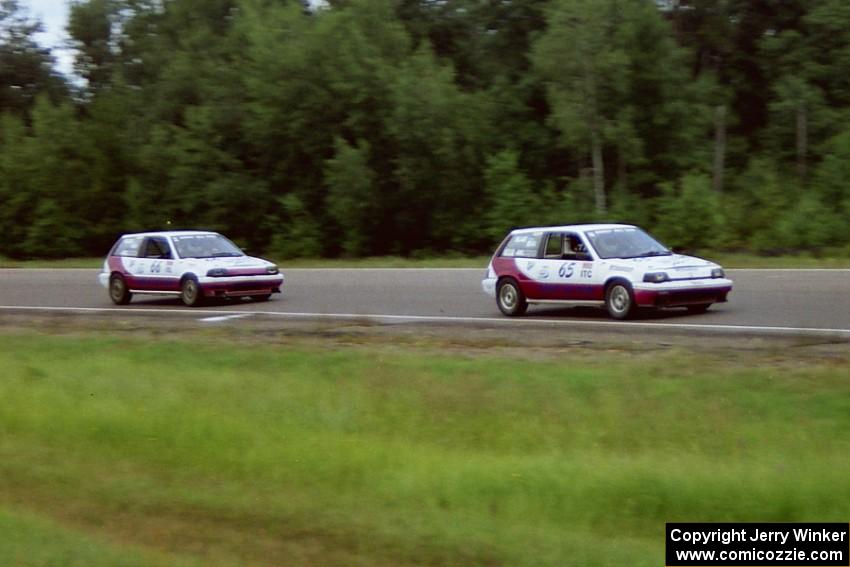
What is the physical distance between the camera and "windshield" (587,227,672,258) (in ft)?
60.1

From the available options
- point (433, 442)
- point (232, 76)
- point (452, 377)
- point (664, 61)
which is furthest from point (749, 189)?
point (433, 442)

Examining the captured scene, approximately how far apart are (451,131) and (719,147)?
957 cm

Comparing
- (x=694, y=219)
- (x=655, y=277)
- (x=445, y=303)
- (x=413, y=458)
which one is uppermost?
(x=413, y=458)

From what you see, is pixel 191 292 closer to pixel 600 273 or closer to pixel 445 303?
pixel 445 303

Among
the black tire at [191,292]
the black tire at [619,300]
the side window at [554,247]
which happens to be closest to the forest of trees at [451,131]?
the side window at [554,247]

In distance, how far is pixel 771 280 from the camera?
74.2 feet

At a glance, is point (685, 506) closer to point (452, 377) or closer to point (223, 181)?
point (452, 377)

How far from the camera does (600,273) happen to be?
59.1 feet

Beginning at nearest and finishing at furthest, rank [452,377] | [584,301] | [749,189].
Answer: [452,377], [584,301], [749,189]

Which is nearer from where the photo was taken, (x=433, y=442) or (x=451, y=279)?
(x=433, y=442)

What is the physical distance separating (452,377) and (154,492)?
4.90 meters

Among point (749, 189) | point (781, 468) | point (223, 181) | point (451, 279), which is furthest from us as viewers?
point (223, 181)

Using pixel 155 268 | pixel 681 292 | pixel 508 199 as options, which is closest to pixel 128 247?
pixel 155 268

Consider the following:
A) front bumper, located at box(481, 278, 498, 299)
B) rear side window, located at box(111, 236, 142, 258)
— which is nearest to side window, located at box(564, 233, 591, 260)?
front bumper, located at box(481, 278, 498, 299)
